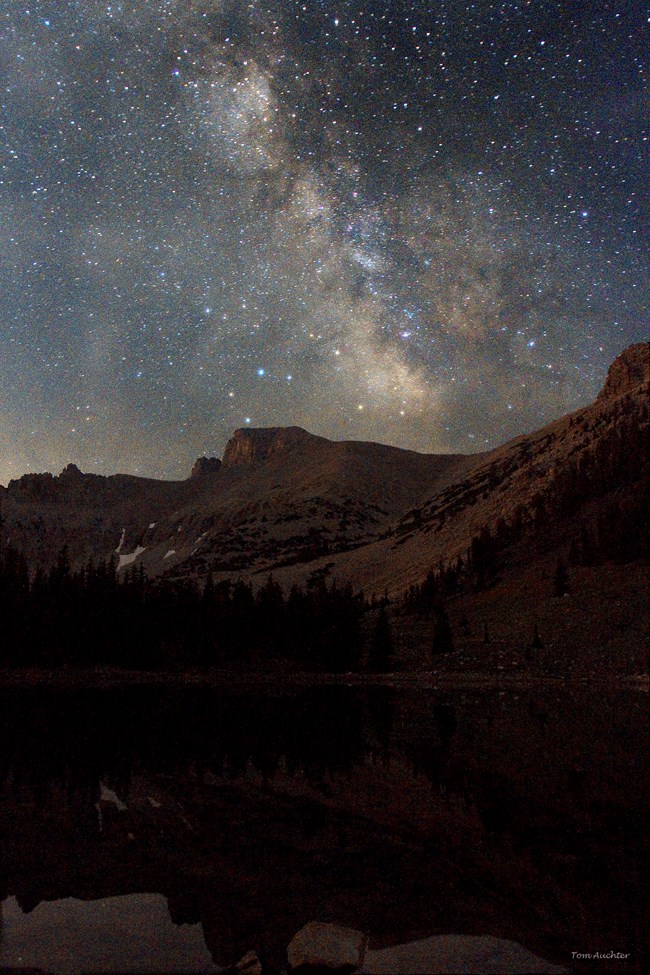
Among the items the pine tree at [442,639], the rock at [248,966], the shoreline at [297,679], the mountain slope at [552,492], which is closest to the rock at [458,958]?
the rock at [248,966]

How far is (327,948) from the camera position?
712cm

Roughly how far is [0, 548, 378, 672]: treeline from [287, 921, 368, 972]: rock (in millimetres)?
66758

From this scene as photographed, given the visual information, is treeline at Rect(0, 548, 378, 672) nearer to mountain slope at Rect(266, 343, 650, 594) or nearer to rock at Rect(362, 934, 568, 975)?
mountain slope at Rect(266, 343, 650, 594)

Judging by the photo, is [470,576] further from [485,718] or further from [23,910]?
[23,910]

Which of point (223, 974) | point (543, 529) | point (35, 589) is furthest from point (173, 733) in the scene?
point (543, 529)

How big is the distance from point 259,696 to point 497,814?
34556mm

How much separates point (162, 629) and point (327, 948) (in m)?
75.3

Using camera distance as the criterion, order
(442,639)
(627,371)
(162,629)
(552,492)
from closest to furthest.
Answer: (442,639) → (162,629) → (552,492) → (627,371)

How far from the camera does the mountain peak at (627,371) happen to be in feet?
568

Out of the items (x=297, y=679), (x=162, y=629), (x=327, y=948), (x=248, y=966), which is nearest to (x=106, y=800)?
(x=248, y=966)

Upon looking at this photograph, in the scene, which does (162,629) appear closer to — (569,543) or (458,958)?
(569,543)

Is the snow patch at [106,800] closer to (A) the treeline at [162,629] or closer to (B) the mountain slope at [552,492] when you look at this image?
(A) the treeline at [162,629]

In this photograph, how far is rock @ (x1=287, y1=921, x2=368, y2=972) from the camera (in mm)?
6804

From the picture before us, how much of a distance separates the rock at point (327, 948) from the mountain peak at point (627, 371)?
181 meters
